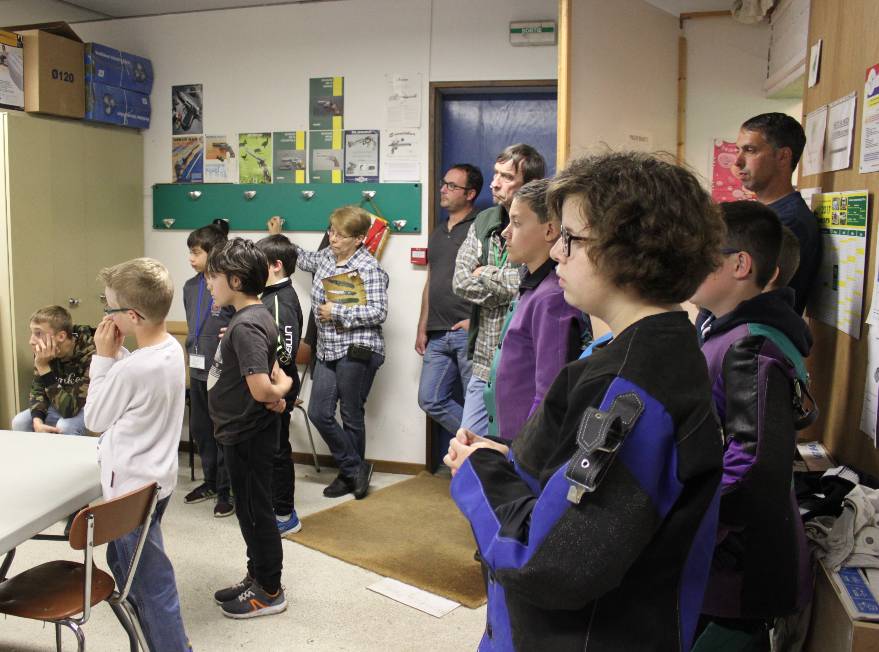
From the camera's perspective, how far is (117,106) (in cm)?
499

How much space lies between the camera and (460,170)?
4.37 metres

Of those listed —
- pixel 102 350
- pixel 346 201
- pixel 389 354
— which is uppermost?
pixel 346 201

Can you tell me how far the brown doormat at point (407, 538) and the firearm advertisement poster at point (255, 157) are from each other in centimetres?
206

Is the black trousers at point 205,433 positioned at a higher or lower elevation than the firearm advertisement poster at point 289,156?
lower

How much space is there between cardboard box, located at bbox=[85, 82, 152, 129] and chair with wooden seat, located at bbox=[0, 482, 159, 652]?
3.33m

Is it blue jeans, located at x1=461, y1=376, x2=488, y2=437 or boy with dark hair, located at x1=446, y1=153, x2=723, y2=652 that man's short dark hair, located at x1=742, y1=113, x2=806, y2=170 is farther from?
boy with dark hair, located at x1=446, y1=153, x2=723, y2=652

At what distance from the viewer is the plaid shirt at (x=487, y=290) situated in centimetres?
320

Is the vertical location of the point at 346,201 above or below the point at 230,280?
above

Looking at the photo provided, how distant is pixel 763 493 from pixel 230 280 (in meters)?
2.02

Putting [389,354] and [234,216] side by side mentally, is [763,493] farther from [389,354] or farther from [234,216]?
[234,216]

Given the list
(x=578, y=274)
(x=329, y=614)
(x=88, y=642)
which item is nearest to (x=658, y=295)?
(x=578, y=274)

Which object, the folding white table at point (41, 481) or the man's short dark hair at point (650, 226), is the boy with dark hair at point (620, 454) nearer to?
the man's short dark hair at point (650, 226)

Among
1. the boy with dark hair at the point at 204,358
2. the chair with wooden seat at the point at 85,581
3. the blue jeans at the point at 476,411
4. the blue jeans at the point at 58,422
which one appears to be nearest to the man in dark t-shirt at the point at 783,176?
the blue jeans at the point at 476,411

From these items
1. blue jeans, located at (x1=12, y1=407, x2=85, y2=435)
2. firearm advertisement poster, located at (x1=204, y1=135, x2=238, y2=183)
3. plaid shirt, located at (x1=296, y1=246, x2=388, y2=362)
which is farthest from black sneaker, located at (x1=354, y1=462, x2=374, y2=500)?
firearm advertisement poster, located at (x1=204, y1=135, x2=238, y2=183)
